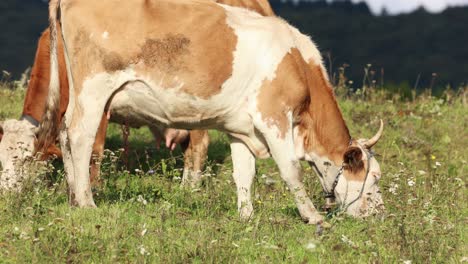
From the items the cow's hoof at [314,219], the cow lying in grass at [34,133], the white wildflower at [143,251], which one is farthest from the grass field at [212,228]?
the cow lying in grass at [34,133]

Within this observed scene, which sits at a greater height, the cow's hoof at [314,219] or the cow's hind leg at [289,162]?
the cow's hind leg at [289,162]

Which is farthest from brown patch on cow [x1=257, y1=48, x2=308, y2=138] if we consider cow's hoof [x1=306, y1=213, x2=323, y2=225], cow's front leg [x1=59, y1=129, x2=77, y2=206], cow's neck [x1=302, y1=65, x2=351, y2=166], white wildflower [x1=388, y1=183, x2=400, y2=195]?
cow's front leg [x1=59, y1=129, x2=77, y2=206]

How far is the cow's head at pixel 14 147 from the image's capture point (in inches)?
365

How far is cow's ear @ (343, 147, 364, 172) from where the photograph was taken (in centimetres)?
932

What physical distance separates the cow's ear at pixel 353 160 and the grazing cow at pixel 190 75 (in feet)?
1.40

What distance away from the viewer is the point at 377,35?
144 m

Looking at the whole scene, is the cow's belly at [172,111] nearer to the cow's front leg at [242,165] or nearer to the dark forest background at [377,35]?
the cow's front leg at [242,165]

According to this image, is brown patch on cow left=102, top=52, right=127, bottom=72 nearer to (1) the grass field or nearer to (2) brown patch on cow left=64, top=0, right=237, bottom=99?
(2) brown patch on cow left=64, top=0, right=237, bottom=99

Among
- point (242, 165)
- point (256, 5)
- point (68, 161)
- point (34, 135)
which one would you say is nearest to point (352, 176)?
point (242, 165)

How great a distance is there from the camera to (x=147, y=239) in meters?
7.32

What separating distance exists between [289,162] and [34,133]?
293cm

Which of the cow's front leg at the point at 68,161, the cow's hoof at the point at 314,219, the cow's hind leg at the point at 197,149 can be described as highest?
the cow's front leg at the point at 68,161

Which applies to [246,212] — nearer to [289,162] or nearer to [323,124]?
[289,162]

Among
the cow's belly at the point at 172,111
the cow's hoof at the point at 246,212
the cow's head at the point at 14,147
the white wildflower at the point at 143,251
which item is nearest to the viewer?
the white wildflower at the point at 143,251
